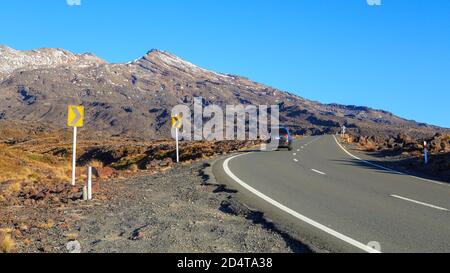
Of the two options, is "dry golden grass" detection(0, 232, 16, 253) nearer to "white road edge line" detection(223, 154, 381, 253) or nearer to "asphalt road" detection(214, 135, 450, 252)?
"asphalt road" detection(214, 135, 450, 252)

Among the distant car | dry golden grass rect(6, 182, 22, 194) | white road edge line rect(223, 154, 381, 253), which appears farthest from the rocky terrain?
the distant car

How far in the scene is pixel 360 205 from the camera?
10.5 m

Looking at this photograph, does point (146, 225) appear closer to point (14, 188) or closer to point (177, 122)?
point (14, 188)

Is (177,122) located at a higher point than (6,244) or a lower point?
higher

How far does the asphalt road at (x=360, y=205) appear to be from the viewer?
7295 millimetres

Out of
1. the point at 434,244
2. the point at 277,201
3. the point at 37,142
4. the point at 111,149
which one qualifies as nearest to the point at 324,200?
the point at 277,201

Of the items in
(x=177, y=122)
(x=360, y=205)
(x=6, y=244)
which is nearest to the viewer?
(x=6, y=244)

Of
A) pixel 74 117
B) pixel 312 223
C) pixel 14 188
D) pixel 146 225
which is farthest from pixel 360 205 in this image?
pixel 14 188

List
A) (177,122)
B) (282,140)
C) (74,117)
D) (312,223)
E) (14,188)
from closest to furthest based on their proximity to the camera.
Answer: (312,223)
(14,188)
(74,117)
(177,122)
(282,140)

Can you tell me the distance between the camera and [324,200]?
1105cm

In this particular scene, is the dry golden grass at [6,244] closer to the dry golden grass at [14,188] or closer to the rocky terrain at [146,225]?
the rocky terrain at [146,225]

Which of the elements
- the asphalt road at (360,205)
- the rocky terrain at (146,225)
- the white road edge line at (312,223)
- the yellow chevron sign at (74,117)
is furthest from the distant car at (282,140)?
the rocky terrain at (146,225)
